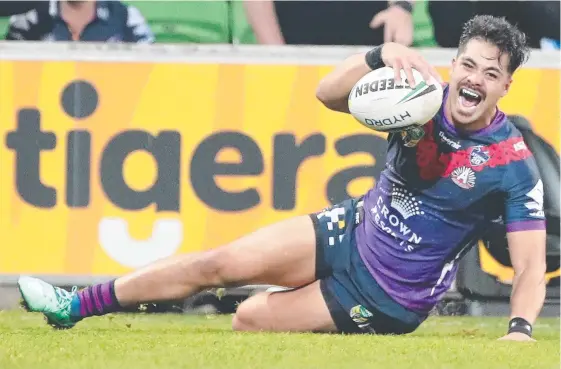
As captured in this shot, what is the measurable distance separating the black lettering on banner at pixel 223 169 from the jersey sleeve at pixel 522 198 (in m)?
2.75

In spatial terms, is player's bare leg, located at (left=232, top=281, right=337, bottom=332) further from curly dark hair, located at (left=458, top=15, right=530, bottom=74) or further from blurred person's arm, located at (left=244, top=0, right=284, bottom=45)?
blurred person's arm, located at (left=244, top=0, right=284, bottom=45)

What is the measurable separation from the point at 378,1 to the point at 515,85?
1.16 metres

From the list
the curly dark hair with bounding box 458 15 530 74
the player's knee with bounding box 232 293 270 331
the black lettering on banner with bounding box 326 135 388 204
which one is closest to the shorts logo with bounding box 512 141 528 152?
the curly dark hair with bounding box 458 15 530 74

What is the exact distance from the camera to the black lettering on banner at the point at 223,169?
31.4 feet

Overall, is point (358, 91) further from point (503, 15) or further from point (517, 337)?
point (503, 15)

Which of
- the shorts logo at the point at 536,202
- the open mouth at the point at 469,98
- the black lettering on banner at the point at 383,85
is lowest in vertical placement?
the shorts logo at the point at 536,202

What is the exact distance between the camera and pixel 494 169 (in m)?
7.23

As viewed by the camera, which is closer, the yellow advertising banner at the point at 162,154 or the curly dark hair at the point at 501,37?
the curly dark hair at the point at 501,37

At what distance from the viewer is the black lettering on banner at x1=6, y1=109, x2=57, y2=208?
31.2 feet

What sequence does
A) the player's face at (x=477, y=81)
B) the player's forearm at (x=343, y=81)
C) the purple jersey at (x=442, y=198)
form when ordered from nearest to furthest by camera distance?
the player's forearm at (x=343, y=81) → the player's face at (x=477, y=81) → the purple jersey at (x=442, y=198)

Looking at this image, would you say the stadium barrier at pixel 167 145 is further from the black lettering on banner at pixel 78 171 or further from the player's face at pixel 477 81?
the player's face at pixel 477 81

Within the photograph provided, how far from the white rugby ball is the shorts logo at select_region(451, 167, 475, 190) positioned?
1.72ft

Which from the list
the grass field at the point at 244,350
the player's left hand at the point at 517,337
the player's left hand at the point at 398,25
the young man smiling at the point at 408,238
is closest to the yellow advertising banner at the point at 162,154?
the player's left hand at the point at 398,25

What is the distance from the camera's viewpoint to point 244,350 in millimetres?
6156
